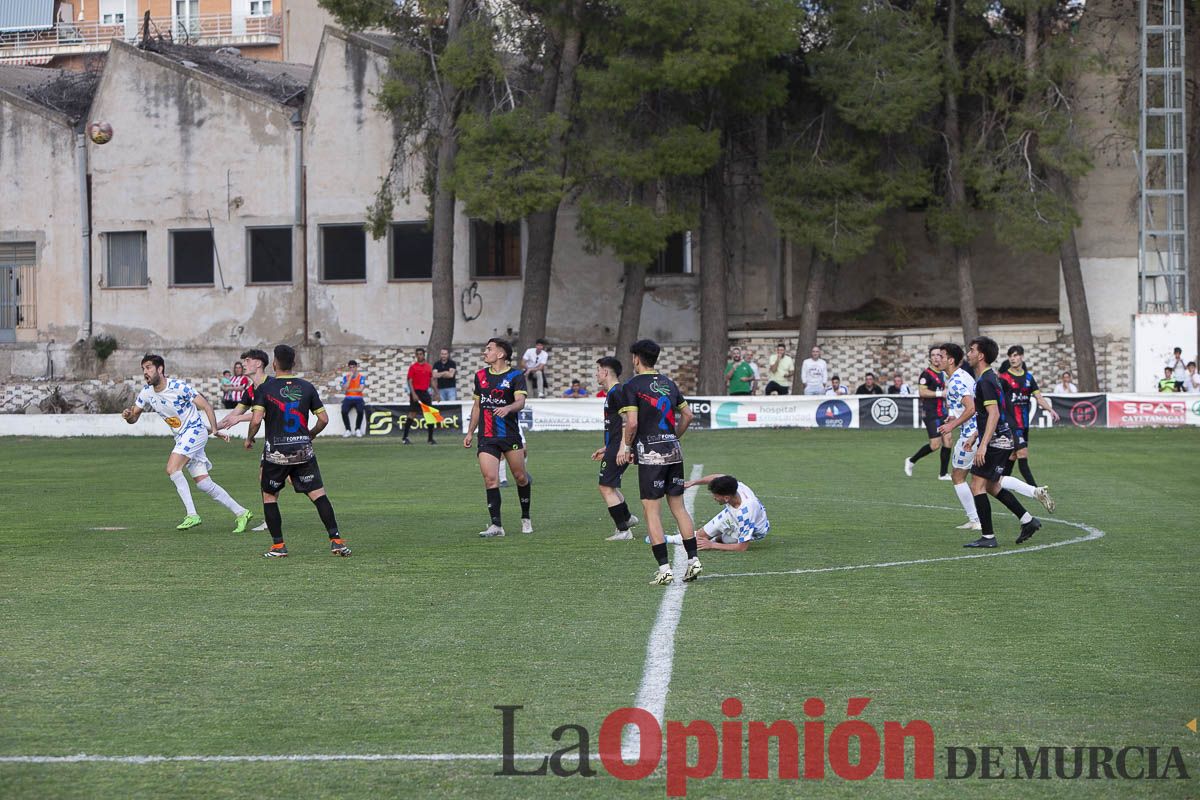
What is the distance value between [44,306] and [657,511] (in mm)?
39961

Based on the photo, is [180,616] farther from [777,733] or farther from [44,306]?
[44,306]

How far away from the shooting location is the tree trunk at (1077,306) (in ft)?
131

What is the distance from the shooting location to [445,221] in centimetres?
3997

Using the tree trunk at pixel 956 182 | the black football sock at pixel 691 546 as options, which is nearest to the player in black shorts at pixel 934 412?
the black football sock at pixel 691 546

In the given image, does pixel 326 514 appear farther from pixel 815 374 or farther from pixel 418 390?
pixel 815 374

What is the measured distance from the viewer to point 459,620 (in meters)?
→ 9.81

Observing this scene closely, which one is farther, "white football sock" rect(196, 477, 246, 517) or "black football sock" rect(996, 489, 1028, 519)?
"white football sock" rect(196, 477, 246, 517)

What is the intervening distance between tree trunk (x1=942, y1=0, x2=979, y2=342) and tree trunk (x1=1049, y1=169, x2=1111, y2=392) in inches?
98.4

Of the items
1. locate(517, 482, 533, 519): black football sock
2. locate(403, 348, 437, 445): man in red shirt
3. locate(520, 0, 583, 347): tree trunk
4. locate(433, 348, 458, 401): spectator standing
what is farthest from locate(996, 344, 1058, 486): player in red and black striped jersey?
locate(520, 0, 583, 347): tree trunk

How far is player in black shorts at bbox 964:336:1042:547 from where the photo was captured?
43.6 ft

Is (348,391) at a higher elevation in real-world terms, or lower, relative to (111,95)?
lower

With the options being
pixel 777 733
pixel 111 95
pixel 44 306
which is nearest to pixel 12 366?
pixel 44 306

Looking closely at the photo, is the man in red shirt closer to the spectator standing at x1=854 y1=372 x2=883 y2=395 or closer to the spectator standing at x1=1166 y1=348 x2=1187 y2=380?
the spectator standing at x1=854 y1=372 x2=883 y2=395

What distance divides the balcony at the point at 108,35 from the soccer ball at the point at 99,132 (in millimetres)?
18025
